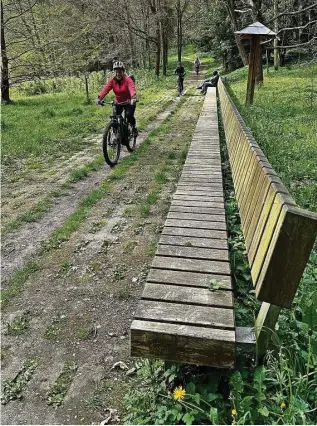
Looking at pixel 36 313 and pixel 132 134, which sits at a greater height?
pixel 132 134

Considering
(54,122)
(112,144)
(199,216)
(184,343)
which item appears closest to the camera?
(184,343)

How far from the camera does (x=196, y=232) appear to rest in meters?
3.61

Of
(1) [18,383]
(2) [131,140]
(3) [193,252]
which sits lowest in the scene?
(1) [18,383]

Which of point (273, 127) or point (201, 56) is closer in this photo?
point (273, 127)

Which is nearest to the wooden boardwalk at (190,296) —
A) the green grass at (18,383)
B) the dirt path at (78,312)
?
the dirt path at (78,312)

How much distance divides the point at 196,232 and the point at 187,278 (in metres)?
0.86

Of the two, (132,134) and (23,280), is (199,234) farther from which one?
(132,134)

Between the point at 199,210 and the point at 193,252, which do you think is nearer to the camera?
the point at 193,252

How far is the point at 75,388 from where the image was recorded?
8.69 ft

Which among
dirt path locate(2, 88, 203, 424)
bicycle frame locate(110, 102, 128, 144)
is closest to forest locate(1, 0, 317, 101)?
bicycle frame locate(110, 102, 128, 144)

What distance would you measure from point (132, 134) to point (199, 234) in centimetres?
615

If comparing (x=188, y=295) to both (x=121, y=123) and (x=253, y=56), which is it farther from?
(x=253, y=56)

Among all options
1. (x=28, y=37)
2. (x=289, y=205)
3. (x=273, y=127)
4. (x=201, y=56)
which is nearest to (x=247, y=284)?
(x=289, y=205)

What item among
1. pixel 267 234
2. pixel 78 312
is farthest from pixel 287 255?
pixel 78 312
